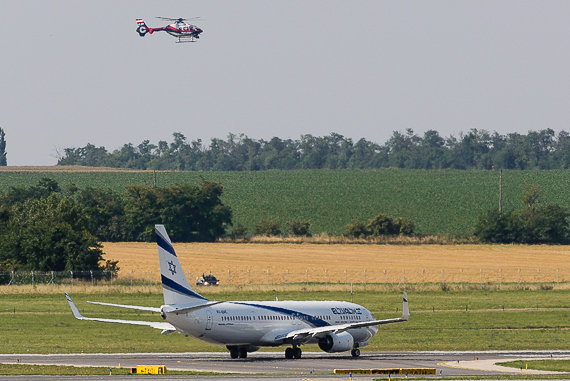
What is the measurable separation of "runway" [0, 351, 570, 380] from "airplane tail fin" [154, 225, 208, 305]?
119 inches

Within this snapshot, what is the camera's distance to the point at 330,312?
2456 inches

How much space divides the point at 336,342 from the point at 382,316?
25634 millimetres

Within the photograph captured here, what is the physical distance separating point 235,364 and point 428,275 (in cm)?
7089

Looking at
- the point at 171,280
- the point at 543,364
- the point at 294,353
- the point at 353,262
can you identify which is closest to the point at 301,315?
the point at 294,353

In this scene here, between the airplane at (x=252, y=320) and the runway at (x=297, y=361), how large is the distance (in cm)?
96

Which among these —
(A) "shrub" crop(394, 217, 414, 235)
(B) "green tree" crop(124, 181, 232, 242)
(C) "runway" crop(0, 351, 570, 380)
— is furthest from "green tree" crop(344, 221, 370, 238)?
(C) "runway" crop(0, 351, 570, 380)

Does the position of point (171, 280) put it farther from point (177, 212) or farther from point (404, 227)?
point (404, 227)

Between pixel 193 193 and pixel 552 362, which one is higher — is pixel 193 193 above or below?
above

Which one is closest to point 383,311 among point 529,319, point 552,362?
point 529,319

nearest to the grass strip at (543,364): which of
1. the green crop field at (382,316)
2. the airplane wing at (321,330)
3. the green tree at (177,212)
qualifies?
the airplane wing at (321,330)

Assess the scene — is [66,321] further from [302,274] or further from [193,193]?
[193,193]

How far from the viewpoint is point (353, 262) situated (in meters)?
138

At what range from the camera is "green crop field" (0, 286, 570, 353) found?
225 ft

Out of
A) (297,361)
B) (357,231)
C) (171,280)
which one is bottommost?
(297,361)
